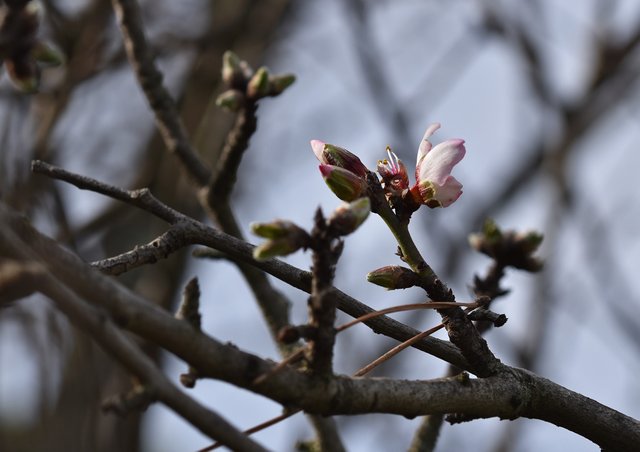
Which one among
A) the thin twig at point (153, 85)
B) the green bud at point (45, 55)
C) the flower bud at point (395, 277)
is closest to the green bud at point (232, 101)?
the green bud at point (45, 55)

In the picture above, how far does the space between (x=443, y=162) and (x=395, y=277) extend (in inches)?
9.6

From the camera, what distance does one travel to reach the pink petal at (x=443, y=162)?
159 centimetres

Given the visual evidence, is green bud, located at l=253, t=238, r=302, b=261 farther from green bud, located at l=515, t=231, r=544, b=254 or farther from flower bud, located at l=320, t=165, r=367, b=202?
green bud, located at l=515, t=231, r=544, b=254

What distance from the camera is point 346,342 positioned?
5824 millimetres

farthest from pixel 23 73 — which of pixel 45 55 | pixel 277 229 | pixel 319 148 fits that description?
pixel 277 229

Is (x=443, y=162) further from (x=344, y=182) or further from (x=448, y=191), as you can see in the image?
(x=344, y=182)

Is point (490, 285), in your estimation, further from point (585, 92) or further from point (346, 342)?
point (585, 92)

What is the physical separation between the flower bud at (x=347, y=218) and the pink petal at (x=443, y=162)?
1.07 ft

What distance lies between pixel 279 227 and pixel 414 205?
A: 37 centimetres

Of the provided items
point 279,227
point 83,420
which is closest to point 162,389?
point 279,227

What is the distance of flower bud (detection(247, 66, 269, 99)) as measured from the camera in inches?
73.2

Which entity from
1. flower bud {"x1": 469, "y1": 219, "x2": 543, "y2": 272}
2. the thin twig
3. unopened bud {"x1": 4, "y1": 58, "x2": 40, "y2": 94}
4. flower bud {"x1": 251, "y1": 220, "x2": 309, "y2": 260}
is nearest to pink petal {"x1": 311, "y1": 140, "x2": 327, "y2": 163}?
flower bud {"x1": 251, "y1": 220, "x2": 309, "y2": 260}

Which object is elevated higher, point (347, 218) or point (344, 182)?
point (344, 182)

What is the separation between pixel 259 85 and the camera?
1.86 metres
